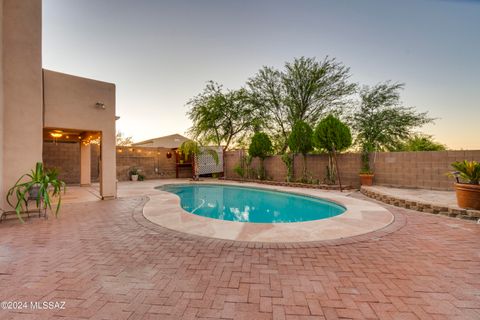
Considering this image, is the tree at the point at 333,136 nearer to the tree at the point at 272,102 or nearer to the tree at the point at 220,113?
the tree at the point at 272,102

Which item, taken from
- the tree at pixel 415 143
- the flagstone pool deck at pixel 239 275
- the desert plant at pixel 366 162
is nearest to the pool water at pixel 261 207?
the flagstone pool deck at pixel 239 275

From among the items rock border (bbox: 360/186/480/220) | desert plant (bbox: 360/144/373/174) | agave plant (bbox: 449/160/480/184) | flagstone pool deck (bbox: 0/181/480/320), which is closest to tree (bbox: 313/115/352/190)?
desert plant (bbox: 360/144/373/174)

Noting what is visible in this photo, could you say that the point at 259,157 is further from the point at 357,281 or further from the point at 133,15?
the point at 357,281

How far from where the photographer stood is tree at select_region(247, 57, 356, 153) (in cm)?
1418

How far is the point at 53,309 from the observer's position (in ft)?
5.87

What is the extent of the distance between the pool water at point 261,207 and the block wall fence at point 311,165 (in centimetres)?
307

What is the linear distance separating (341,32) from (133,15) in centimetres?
905

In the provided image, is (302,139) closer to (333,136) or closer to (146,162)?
(333,136)

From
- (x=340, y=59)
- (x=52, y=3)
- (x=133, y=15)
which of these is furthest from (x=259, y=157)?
(x=52, y=3)

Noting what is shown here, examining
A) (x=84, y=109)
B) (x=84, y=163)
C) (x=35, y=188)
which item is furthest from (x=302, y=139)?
(x=84, y=163)

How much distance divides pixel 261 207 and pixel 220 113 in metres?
10.8

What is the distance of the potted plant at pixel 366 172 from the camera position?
29.5 feet

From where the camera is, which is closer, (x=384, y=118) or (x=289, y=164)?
(x=289, y=164)

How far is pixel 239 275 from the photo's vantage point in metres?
2.34
